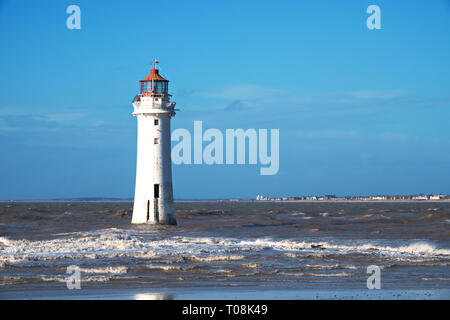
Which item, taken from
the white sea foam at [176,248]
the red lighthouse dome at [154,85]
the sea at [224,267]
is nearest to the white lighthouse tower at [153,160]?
the red lighthouse dome at [154,85]

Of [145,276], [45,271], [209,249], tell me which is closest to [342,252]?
[209,249]

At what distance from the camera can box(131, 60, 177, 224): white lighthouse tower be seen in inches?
1172

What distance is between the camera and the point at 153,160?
97.5 feet

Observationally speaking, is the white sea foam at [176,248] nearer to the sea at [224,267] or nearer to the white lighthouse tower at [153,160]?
the sea at [224,267]

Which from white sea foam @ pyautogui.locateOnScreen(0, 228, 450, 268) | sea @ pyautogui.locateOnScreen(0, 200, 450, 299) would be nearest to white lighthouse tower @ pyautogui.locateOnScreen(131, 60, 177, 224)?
sea @ pyautogui.locateOnScreen(0, 200, 450, 299)

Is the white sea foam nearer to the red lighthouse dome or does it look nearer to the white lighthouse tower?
the white lighthouse tower

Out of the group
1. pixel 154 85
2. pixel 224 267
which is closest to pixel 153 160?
pixel 154 85

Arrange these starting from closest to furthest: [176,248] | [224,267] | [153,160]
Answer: [224,267], [176,248], [153,160]

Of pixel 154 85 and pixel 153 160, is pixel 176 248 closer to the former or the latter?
pixel 153 160

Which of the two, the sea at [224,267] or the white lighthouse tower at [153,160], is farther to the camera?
the white lighthouse tower at [153,160]

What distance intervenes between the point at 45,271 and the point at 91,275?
57.8 inches

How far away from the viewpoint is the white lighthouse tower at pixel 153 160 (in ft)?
97.7

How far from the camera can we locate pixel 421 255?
21.0 m
